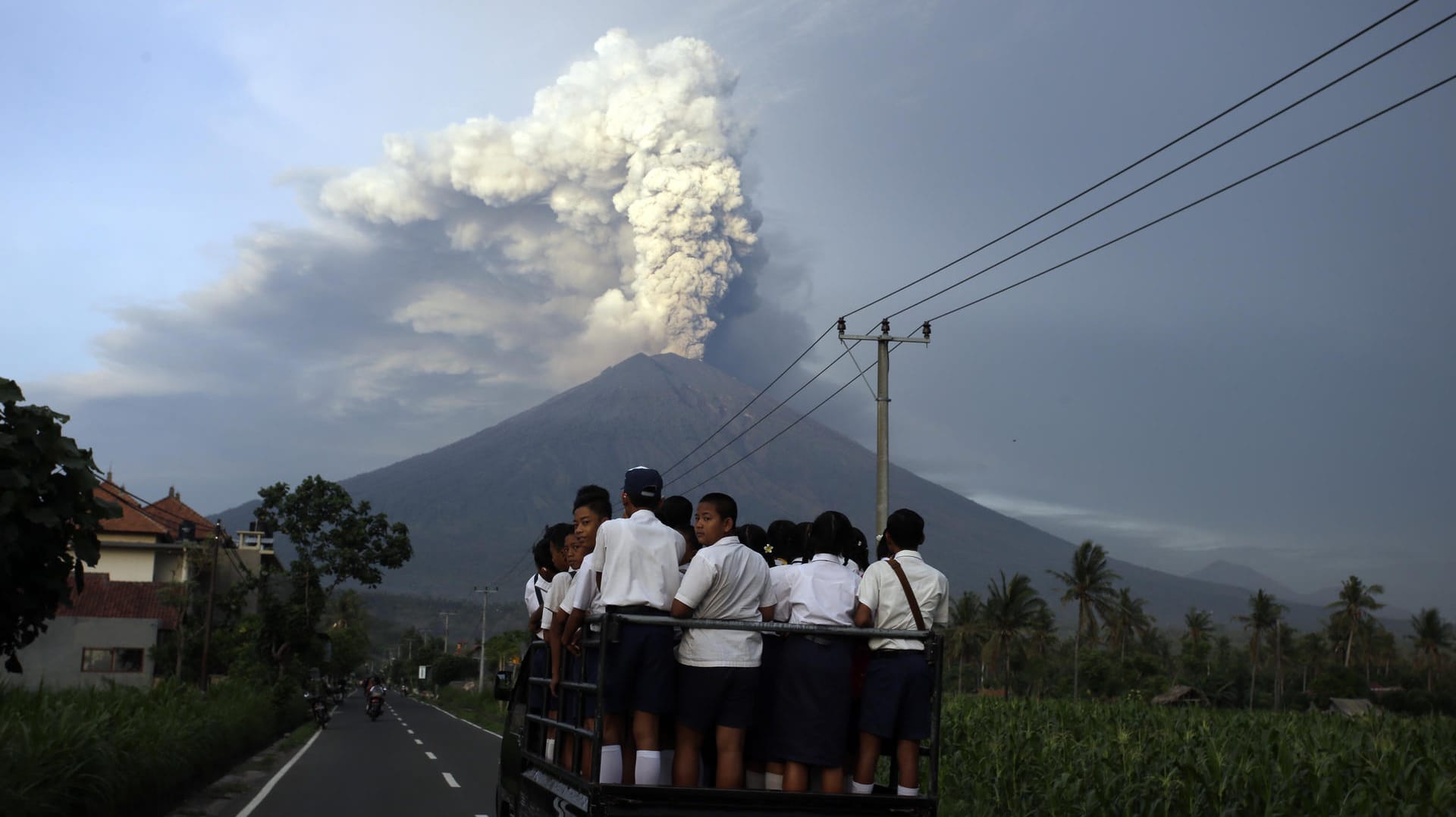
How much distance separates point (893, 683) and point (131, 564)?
66.3m

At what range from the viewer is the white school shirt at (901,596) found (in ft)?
19.2

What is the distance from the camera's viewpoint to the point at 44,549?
672 cm

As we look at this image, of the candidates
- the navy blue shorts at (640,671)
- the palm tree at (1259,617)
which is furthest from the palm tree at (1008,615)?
the navy blue shorts at (640,671)

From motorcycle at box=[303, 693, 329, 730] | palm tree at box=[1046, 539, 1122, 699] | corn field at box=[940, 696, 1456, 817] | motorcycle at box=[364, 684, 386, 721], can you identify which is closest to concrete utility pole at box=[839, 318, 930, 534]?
corn field at box=[940, 696, 1456, 817]

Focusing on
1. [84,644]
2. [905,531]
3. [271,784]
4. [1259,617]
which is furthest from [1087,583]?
[905,531]

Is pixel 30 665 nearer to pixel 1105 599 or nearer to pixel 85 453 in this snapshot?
pixel 85 453

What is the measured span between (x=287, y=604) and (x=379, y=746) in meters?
21.6

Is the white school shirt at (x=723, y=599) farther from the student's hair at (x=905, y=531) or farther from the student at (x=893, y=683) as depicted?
the student's hair at (x=905, y=531)

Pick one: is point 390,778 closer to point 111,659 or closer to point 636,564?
point 636,564

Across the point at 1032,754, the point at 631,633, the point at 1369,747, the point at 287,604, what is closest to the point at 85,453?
the point at 631,633

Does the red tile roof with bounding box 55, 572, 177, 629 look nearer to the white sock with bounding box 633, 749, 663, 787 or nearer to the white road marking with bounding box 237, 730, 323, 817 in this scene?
the white road marking with bounding box 237, 730, 323, 817

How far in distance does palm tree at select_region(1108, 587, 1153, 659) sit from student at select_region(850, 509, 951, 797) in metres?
95.6

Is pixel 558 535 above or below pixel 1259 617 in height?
above

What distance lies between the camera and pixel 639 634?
5.37 metres
